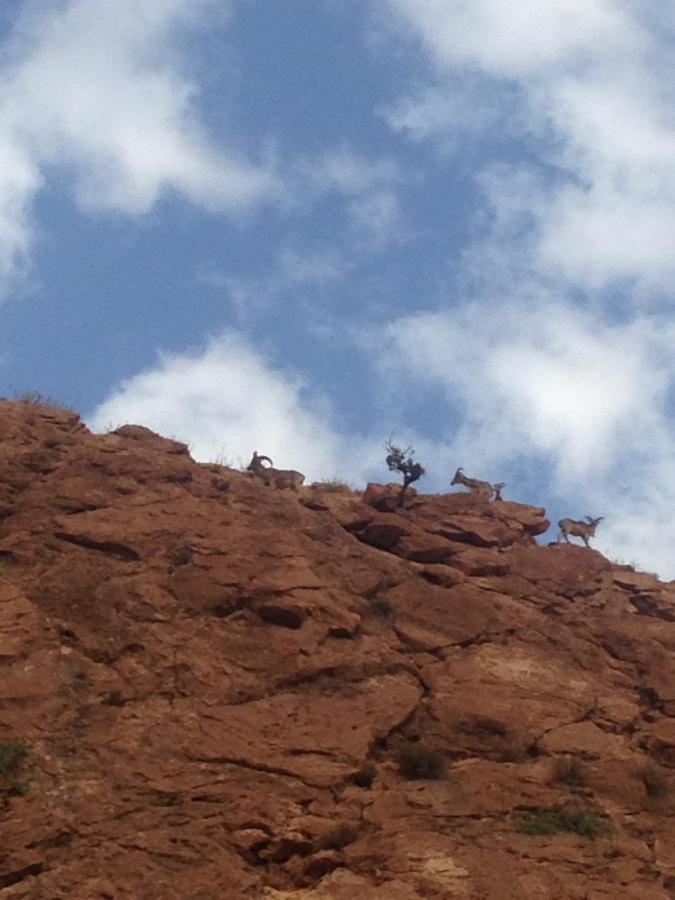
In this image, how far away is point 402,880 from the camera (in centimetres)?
1521

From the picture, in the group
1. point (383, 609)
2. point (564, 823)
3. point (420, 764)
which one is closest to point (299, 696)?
point (420, 764)

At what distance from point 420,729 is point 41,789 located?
5.83m

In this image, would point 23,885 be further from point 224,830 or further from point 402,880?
point 402,880

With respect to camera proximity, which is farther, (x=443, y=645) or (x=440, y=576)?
(x=440, y=576)

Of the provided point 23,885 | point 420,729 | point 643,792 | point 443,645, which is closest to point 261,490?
point 443,645

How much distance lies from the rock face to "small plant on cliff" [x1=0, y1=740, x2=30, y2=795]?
1.2 inches

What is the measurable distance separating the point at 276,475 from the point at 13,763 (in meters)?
11.5

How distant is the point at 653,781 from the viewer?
18438mm

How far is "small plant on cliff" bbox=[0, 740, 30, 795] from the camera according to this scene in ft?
50.2

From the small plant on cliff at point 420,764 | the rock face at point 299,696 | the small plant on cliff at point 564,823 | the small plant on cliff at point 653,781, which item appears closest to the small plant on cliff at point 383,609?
the rock face at point 299,696

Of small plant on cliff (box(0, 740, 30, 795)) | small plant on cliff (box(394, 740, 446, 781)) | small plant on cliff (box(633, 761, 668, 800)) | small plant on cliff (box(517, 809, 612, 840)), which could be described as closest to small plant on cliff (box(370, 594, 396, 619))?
small plant on cliff (box(394, 740, 446, 781))

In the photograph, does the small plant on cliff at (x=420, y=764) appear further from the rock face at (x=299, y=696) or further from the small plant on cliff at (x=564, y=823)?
the small plant on cliff at (x=564, y=823)

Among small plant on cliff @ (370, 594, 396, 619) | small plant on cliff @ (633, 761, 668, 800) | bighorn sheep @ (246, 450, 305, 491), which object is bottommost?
small plant on cliff @ (633, 761, 668, 800)

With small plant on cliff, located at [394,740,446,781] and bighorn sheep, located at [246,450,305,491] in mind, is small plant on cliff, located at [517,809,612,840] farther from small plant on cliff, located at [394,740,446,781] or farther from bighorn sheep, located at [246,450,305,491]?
bighorn sheep, located at [246,450,305,491]
